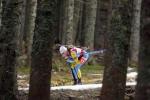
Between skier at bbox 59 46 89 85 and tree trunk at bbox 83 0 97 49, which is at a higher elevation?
tree trunk at bbox 83 0 97 49

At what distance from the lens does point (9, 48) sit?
1212 cm

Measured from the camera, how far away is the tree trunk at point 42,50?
448 inches

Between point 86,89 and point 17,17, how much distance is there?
3.32 meters

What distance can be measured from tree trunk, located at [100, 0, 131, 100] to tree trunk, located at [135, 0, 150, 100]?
150 inches

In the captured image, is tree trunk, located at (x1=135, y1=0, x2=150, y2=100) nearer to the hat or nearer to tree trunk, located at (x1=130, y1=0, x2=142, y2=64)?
the hat

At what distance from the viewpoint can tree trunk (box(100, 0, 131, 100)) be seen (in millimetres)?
10453

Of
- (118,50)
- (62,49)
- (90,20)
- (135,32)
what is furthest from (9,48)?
(135,32)

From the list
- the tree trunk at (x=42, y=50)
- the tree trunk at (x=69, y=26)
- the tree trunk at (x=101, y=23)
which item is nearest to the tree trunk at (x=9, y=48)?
the tree trunk at (x=42, y=50)

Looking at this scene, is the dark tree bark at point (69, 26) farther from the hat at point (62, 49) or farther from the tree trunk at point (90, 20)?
the hat at point (62, 49)

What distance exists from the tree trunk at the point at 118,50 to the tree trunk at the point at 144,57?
3.82 m

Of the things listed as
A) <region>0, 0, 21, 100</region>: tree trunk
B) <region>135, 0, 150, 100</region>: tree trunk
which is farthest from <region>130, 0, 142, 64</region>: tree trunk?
<region>135, 0, 150, 100</region>: tree trunk

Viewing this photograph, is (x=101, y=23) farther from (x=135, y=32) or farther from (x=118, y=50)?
(x=118, y=50)

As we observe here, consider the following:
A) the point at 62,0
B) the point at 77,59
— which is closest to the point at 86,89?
the point at 77,59

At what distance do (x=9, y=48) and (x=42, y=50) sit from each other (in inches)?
41.7
